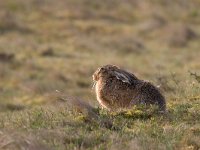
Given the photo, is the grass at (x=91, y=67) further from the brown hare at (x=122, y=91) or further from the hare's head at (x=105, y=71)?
the hare's head at (x=105, y=71)

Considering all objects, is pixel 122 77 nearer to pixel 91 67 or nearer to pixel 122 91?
pixel 122 91

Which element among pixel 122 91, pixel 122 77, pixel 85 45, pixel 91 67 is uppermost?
pixel 85 45

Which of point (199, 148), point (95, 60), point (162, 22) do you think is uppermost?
point (162, 22)

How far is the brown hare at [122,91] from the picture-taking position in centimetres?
783

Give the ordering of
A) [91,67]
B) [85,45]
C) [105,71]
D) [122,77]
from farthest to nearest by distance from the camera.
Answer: [85,45] < [91,67] < [105,71] < [122,77]

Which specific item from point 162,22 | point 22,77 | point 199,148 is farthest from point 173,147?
point 162,22

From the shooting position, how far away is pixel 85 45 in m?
25.3

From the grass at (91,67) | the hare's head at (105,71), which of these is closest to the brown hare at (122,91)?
Answer: the hare's head at (105,71)

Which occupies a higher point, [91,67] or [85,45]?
[85,45]

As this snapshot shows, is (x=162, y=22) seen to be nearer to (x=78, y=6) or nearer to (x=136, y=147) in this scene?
(x=78, y=6)

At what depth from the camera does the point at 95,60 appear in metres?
22.5

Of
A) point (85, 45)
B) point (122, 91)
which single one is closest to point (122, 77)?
point (122, 91)

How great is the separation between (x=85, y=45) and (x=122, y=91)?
17.5 meters

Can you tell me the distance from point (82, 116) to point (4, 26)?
2122cm
